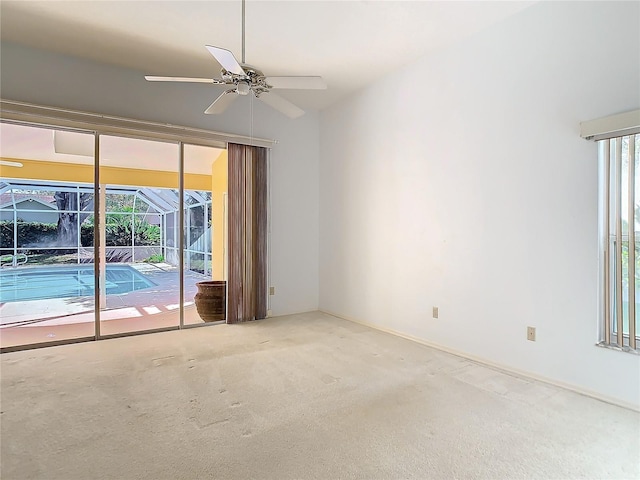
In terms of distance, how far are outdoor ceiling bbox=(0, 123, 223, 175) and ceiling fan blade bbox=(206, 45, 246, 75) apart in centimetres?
258

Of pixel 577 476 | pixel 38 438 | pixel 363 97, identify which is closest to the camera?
pixel 577 476

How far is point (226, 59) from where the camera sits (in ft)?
7.14

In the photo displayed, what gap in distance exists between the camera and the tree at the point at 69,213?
13.5 ft

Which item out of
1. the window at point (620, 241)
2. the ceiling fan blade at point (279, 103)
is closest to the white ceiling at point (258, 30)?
the ceiling fan blade at point (279, 103)

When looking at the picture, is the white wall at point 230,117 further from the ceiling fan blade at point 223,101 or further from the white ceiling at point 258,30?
the ceiling fan blade at point 223,101

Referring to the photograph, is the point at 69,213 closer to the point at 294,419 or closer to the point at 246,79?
the point at 246,79

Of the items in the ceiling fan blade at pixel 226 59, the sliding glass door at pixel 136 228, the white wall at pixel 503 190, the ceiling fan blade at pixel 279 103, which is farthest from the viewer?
the sliding glass door at pixel 136 228

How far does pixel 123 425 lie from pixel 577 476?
8.13 feet

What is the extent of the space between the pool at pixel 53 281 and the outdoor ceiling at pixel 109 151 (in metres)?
1.24

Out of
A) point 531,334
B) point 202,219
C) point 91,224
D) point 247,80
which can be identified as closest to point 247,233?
point 202,219

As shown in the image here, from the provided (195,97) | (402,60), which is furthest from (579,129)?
(195,97)

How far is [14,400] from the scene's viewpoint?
252 cm

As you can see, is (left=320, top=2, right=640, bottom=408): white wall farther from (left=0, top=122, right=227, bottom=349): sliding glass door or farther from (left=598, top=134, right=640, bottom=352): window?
(left=0, top=122, right=227, bottom=349): sliding glass door

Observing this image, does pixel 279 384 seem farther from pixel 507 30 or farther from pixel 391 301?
pixel 507 30
